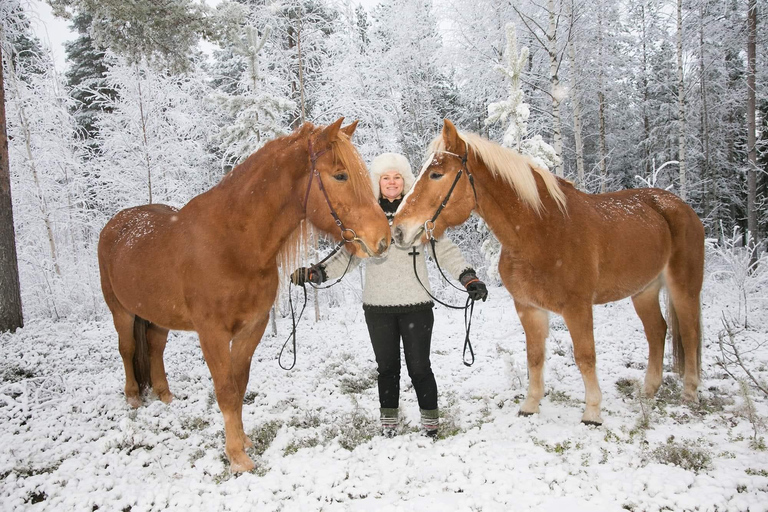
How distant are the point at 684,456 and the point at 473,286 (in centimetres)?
181

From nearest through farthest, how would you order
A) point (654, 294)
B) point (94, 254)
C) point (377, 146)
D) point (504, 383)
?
point (654, 294) → point (504, 383) → point (377, 146) → point (94, 254)

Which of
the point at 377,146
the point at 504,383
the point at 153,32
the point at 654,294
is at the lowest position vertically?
the point at 504,383

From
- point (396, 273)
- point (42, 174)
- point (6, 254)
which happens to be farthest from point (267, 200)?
point (42, 174)

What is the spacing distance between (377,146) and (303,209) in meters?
9.04


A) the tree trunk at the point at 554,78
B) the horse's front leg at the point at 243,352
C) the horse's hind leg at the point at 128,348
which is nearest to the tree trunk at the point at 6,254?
the horse's hind leg at the point at 128,348

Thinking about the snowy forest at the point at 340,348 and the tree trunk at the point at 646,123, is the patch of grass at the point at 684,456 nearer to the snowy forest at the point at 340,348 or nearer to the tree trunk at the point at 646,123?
the snowy forest at the point at 340,348

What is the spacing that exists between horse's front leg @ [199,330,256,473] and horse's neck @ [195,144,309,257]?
2.37 ft

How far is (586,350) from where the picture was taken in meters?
3.51

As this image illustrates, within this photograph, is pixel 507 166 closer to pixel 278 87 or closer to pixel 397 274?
pixel 397 274

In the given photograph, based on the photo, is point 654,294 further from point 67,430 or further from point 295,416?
point 67,430

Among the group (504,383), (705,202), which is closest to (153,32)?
(504,383)

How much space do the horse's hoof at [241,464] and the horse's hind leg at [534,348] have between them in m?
2.36

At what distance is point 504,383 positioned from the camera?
4.82m

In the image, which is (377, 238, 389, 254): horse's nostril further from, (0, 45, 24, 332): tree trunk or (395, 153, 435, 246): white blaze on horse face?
(0, 45, 24, 332): tree trunk
